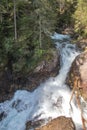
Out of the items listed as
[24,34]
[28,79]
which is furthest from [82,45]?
[28,79]

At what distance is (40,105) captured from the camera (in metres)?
24.8

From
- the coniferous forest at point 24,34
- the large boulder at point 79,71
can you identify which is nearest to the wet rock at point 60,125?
the large boulder at point 79,71

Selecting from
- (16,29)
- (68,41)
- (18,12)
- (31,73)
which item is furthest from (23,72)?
(68,41)

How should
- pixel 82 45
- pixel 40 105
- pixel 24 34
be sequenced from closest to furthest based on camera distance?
pixel 40 105 < pixel 24 34 < pixel 82 45

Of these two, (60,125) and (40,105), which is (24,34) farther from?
Result: (60,125)

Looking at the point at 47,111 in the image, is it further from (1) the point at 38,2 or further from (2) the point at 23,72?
(1) the point at 38,2

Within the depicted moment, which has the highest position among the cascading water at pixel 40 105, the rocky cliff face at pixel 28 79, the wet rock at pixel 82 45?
the wet rock at pixel 82 45

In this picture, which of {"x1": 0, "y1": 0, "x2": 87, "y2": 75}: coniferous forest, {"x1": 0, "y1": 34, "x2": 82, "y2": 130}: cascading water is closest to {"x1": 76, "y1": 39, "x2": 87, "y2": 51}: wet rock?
{"x1": 0, "y1": 0, "x2": 87, "y2": 75}: coniferous forest

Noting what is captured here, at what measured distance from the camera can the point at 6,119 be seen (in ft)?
77.8

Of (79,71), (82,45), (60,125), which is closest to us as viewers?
(60,125)

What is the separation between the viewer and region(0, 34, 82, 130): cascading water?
75.9 ft

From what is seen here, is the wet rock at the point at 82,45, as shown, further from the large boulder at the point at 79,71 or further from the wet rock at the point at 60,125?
the wet rock at the point at 60,125

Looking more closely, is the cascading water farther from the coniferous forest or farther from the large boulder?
the coniferous forest

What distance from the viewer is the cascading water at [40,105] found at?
23.1 m
